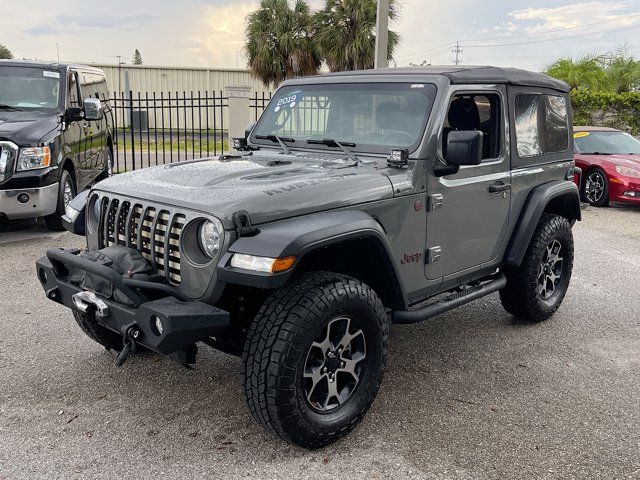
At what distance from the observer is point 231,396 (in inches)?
148

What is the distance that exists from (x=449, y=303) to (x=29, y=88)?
21.2 ft

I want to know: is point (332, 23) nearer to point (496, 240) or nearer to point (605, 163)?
point (605, 163)

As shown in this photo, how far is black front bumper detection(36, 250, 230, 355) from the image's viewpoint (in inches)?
111

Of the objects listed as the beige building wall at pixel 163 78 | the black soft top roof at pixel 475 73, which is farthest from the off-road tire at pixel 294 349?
the beige building wall at pixel 163 78

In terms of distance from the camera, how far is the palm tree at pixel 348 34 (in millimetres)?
22281

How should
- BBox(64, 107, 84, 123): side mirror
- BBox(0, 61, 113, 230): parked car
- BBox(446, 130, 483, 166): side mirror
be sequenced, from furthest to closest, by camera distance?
1. BBox(64, 107, 84, 123): side mirror
2. BBox(0, 61, 113, 230): parked car
3. BBox(446, 130, 483, 166): side mirror

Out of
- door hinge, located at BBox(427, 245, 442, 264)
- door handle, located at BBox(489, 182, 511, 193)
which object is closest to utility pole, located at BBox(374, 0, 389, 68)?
door handle, located at BBox(489, 182, 511, 193)

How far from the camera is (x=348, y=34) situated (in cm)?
2283

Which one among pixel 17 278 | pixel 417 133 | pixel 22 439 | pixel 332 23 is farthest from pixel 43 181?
pixel 332 23

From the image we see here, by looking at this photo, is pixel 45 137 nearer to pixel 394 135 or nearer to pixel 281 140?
pixel 281 140

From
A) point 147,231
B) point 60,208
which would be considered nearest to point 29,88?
point 60,208

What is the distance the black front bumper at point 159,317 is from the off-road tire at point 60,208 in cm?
466

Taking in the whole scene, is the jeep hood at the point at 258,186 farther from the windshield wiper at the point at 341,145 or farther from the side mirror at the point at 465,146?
the side mirror at the point at 465,146

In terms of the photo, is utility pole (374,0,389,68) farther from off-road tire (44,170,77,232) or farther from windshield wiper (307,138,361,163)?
windshield wiper (307,138,361,163)
